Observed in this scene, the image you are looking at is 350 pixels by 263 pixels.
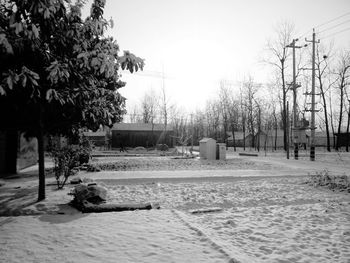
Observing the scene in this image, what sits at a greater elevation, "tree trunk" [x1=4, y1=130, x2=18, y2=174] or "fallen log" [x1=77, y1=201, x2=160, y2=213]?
"tree trunk" [x1=4, y1=130, x2=18, y2=174]

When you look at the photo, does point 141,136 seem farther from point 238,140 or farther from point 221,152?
point 238,140

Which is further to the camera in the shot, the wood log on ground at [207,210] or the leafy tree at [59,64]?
the wood log on ground at [207,210]

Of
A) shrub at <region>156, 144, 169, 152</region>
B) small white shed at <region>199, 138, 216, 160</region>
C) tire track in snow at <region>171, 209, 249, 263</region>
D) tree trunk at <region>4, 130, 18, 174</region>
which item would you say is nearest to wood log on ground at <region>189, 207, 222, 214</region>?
tire track in snow at <region>171, 209, 249, 263</region>

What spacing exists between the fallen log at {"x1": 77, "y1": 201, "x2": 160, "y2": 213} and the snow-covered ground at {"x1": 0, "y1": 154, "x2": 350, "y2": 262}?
24 cm

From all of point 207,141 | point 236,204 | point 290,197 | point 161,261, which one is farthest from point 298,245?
point 207,141

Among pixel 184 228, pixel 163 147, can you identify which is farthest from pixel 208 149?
pixel 184 228

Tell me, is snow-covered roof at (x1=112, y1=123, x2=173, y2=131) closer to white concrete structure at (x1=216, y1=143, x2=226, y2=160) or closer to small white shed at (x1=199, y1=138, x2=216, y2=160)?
small white shed at (x1=199, y1=138, x2=216, y2=160)

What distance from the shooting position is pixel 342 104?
46.9 meters

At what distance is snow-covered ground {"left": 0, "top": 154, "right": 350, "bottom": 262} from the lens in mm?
4449

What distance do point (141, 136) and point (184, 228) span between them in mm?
43627

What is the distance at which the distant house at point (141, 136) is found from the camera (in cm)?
4844

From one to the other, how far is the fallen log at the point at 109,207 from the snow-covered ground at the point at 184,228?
24 centimetres

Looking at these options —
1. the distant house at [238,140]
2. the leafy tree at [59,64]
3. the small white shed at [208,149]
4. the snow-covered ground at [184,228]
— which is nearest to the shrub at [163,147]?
the small white shed at [208,149]

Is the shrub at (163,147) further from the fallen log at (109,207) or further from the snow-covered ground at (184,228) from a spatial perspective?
the fallen log at (109,207)
